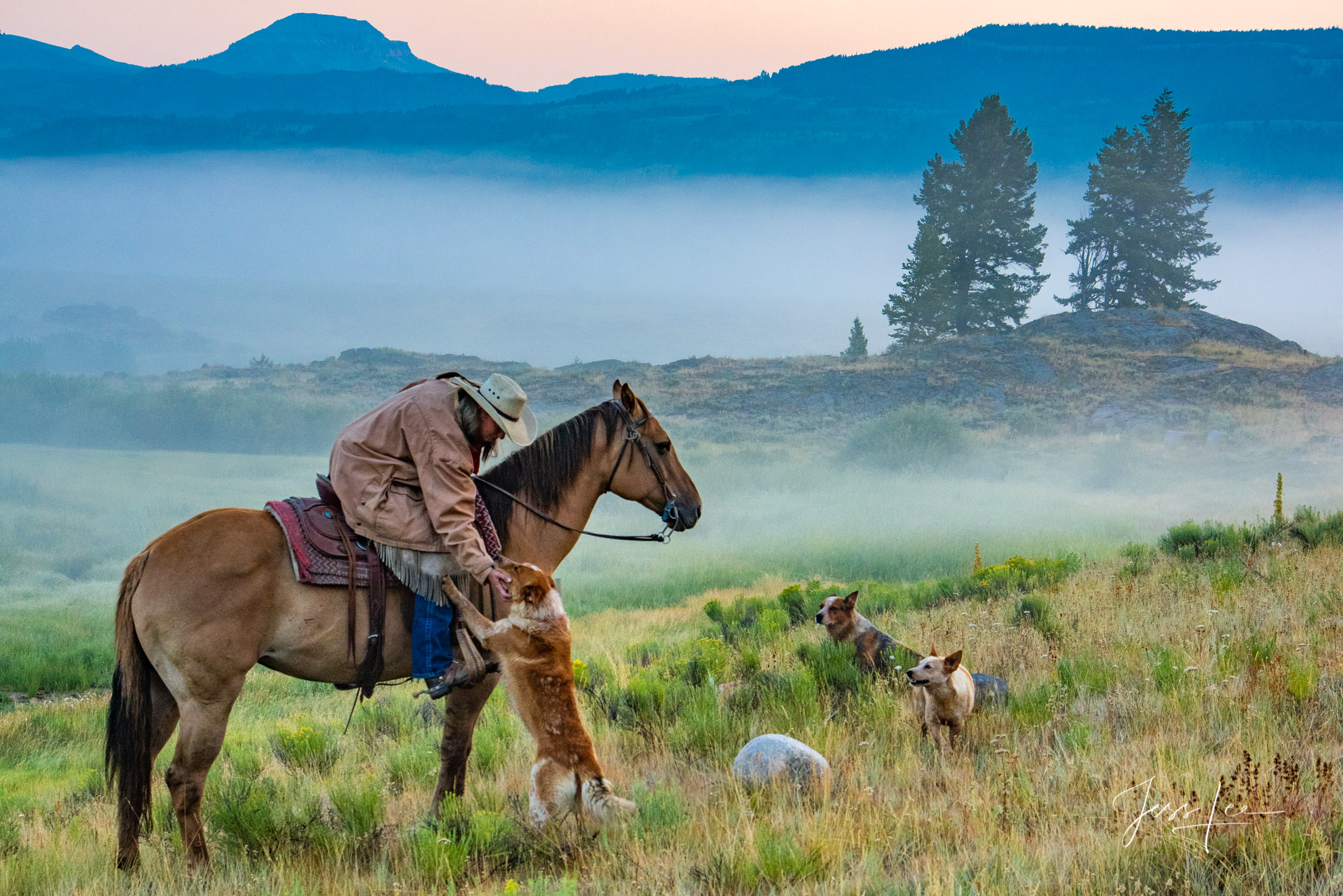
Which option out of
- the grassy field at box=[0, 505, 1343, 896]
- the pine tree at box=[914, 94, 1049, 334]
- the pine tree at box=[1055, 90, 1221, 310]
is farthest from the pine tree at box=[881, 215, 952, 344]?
the grassy field at box=[0, 505, 1343, 896]

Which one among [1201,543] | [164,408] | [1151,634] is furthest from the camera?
[164,408]

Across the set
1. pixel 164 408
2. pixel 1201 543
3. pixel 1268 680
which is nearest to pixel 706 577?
pixel 1201 543

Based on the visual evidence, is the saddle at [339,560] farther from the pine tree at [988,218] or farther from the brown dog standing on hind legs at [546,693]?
the pine tree at [988,218]

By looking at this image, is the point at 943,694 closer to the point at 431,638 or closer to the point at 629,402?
the point at 629,402

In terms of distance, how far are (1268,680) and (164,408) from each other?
110 metres

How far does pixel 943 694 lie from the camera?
652 centimetres

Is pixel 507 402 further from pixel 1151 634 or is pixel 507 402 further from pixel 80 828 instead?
pixel 1151 634

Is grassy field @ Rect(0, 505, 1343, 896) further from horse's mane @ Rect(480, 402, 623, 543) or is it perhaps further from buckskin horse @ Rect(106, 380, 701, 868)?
horse's mane @ Rect(480, 402, 623, 543)

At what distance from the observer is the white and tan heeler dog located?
21.1ft

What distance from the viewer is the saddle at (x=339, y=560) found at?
5289mm

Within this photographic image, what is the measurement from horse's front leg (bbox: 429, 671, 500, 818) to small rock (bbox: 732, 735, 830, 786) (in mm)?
1735

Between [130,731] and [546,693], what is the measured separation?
245cm

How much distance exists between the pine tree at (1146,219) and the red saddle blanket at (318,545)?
2789 inches

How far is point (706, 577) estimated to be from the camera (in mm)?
29688
